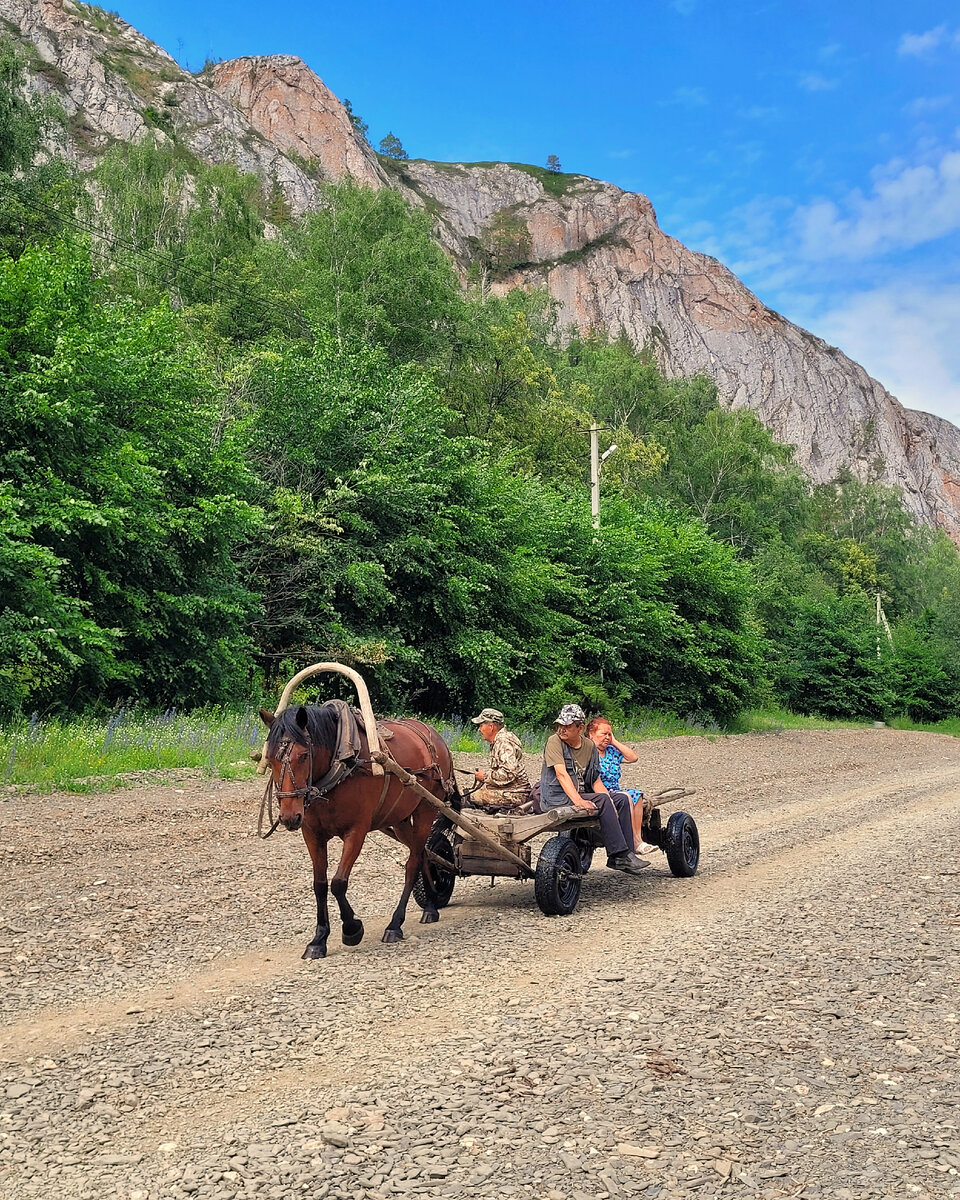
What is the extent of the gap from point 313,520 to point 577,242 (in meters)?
156

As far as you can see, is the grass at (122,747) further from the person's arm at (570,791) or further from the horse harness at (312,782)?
the horse harness at (312,782)

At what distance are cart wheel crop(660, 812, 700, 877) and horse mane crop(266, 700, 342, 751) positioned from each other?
386cm

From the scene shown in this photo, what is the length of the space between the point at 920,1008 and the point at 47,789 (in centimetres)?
1021

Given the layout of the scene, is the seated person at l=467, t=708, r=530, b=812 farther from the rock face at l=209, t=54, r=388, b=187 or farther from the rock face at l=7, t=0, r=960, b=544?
the rock face at l=209, t=54, r=388, b=187

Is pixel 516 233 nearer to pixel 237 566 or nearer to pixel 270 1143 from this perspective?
pixel 237 566

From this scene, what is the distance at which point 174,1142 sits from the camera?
3.77m

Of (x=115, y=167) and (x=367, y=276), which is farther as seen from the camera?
(x=115, y=167)

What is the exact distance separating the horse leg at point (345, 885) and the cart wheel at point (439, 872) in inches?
36.0

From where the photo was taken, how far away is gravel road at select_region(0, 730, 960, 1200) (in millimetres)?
3572

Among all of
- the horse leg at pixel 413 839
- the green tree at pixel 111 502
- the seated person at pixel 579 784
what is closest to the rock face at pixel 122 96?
the green tree at pixel 111 502

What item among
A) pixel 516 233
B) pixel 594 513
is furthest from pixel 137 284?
pixel 516 233

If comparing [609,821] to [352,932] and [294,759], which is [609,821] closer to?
[352,932]

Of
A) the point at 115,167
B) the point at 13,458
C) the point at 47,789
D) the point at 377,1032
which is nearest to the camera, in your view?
the point at 377,1032

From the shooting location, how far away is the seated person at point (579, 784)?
8.02 m
